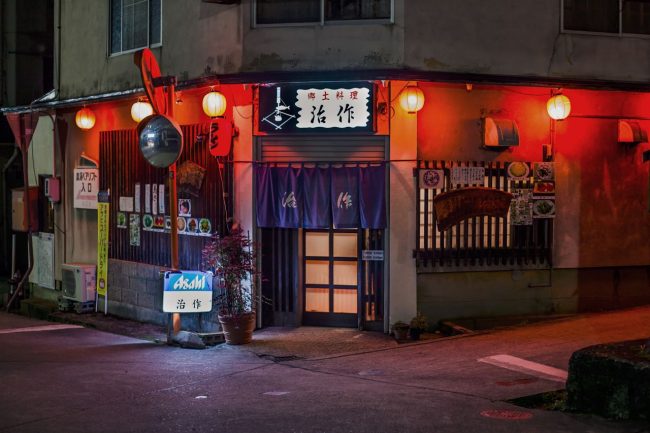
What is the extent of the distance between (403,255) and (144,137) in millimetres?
5133

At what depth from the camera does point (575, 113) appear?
50.5 feet

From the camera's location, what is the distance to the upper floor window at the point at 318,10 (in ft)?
46.5

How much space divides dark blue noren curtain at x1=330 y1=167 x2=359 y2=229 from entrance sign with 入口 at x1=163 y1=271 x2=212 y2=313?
2677 mm

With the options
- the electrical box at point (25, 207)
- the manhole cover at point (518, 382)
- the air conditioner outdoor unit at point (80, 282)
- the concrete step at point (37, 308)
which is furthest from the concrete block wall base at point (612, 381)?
the electrical box at point (25, 207)

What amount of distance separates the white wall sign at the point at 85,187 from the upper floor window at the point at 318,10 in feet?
22.2

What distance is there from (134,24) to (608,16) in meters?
10.2

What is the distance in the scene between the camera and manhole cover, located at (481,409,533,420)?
9.01 meters

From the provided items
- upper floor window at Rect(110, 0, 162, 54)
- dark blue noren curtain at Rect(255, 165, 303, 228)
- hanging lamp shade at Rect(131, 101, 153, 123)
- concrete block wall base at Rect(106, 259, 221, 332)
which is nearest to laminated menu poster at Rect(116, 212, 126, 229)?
concrete block wall base at Rect(106, 259, 221, 332)

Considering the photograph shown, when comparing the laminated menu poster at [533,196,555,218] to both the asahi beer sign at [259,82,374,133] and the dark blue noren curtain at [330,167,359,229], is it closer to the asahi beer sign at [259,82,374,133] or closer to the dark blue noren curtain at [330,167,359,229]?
the dark blue noren curtain at [330,167,359,229]

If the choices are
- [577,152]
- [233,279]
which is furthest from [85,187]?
[577,152]

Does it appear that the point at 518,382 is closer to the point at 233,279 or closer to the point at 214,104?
the point at 233,279

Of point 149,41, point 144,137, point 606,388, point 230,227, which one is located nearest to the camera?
point 606,388

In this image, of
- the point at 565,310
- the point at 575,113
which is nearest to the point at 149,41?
the point at 575,113

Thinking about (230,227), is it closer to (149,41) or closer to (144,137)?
(144,137)
